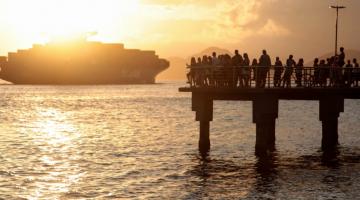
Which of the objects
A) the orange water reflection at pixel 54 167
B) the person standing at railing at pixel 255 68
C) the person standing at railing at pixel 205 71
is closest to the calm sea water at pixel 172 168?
the orange water reflection at pixel 54 167

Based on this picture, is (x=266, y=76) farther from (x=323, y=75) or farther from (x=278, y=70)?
(x=323, y=75)

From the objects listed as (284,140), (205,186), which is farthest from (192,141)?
(205,186)

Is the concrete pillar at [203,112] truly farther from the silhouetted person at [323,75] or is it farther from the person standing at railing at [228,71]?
the silhouetted person at [323,75]

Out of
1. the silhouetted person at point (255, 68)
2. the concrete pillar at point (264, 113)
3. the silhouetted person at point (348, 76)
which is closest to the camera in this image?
the silhouetted person at point (255, 68)

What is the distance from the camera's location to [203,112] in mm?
39094

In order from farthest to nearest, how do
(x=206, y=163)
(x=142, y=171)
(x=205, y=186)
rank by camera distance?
(x=206, y=163)
(x=142, y=171)
(x=205, y=186)

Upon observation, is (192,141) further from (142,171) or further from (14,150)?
(142,171)

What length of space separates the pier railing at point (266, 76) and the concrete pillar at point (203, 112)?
0.98 m

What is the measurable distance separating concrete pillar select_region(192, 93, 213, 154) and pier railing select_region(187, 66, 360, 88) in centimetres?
98

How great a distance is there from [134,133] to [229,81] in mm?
25488

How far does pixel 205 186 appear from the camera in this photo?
28500 millimetres

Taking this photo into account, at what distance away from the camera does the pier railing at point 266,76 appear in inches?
1414

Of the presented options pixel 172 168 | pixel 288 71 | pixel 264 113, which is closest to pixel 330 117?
pixel 288 71

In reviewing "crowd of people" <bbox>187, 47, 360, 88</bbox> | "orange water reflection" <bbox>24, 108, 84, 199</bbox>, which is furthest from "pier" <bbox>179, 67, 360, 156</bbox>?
"orange water reflection" <bbox>24, 108, 84, 199</bbox>
